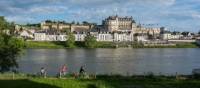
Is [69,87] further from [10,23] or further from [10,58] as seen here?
[10,23]

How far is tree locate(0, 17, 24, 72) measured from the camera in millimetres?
50781

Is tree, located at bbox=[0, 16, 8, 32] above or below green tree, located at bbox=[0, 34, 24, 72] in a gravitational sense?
above

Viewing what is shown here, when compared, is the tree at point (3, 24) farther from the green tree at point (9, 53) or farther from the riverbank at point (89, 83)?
the riverbank at point (89, 83)

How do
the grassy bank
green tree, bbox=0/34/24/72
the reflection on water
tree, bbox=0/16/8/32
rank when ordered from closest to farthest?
the grassy bank, green tree, bbox=0/34/24/72, tree, bbox=0/16/8/32, the reflection on water

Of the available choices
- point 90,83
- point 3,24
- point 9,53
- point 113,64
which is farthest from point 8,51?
point 113,64

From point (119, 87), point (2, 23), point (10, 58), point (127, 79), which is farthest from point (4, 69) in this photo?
point (119, 87)

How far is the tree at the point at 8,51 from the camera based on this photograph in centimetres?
5078

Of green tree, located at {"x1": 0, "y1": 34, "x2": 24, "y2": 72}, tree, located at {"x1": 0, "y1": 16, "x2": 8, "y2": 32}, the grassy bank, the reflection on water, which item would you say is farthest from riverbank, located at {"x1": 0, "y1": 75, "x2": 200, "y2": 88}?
the reflection on water

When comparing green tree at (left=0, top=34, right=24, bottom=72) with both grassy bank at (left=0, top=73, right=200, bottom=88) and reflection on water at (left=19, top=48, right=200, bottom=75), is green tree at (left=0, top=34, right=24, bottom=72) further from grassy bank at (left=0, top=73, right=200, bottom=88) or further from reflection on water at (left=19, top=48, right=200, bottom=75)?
grassy bank at (left=0, top=73, right=200, bottom=88)

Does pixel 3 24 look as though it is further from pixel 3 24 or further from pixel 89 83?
pixel 89 83

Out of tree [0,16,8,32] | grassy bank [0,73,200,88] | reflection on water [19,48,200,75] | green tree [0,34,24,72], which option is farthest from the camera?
reflection on water [19,48,200,75]

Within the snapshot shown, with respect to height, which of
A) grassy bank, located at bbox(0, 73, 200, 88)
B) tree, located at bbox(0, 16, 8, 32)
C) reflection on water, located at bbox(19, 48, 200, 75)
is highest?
tree, located at bbox(0, 16, 8, 32)

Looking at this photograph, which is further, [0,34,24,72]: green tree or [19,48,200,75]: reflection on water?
[19,48,200,75]: reflection on water

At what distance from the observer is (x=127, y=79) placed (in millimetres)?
36875
